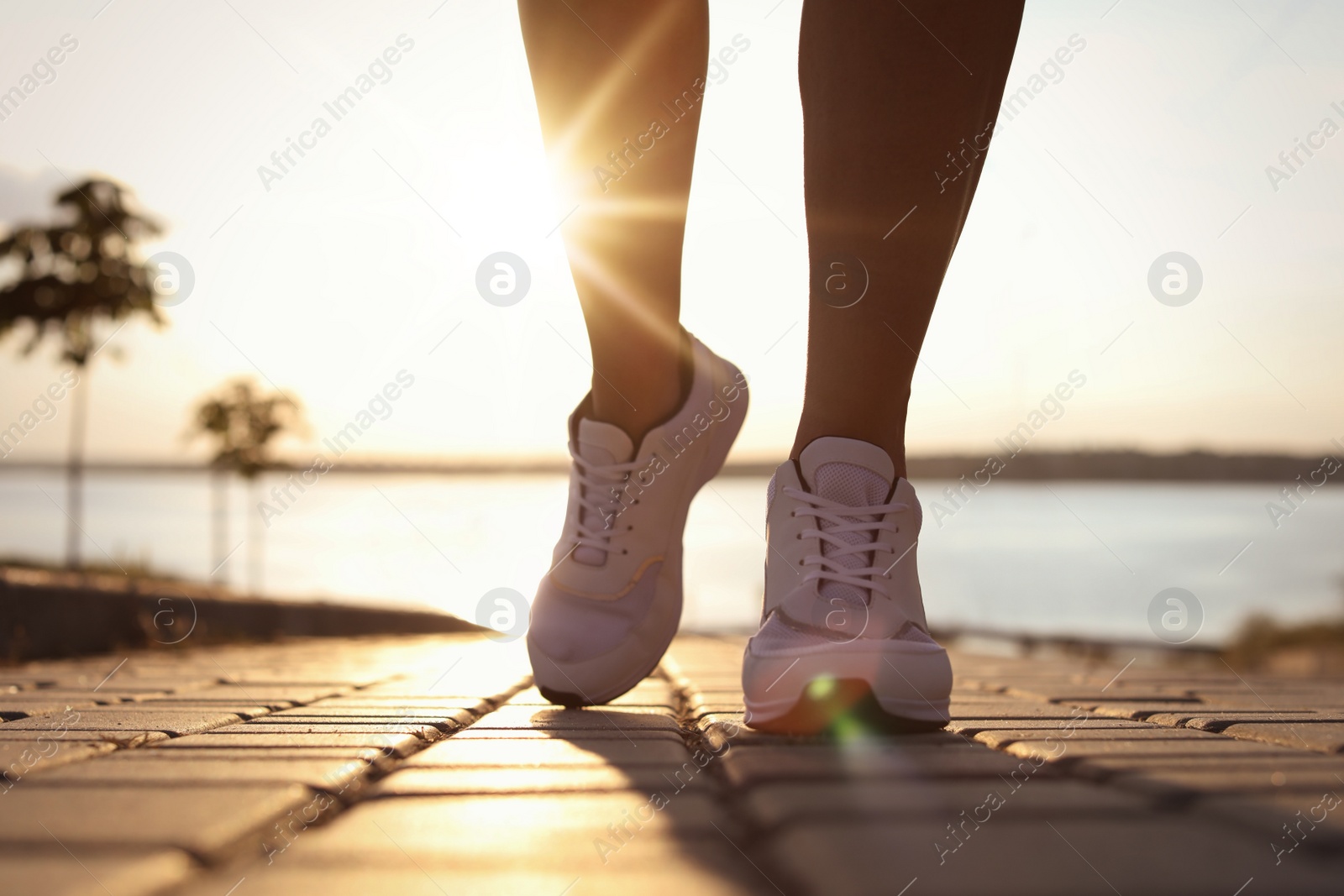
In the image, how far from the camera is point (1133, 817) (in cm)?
85

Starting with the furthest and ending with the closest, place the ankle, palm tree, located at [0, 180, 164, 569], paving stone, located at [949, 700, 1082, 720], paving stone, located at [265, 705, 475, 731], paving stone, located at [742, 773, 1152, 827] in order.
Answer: palm tree, located at [0, 180, 164, 569], the ankle, paving stone, located at [949, 700, 1082, 720], paving stone, located at [265, 705, 475, 731], paving stone, located at [742, 773, 1152, 827]

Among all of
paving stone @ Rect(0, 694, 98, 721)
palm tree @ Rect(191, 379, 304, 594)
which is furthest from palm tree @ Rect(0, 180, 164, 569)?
paving stone @ Rect(0, 694, 98, 721)

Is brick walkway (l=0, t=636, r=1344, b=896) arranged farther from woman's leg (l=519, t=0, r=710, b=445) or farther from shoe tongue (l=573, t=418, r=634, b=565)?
woman's leg (l=519, t=0, r=710, b=445)

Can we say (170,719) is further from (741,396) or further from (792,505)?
(741,396)

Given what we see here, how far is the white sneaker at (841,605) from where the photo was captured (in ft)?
4.37

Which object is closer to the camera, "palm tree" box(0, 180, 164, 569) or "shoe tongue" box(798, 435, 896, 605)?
"shoe tongue" box(798, 435, 896, 605)

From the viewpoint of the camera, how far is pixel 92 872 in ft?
2.28

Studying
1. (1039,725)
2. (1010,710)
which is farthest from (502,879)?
(1010,710)

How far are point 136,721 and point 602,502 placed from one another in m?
0.81

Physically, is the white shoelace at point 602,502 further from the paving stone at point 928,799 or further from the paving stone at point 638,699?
the paving stone at point 928,799

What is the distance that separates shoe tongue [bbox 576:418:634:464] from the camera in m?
1.81

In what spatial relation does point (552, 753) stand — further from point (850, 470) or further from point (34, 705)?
point (34, 705)

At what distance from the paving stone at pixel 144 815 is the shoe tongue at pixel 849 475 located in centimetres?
83

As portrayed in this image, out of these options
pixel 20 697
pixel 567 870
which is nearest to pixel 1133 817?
pixel 567 870
